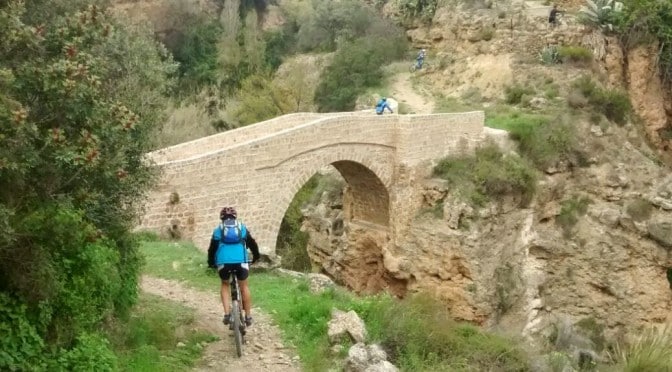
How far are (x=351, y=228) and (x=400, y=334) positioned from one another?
11.5 metres

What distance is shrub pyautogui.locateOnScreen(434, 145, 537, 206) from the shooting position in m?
17.7

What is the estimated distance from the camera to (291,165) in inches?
557

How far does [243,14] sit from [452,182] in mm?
23763

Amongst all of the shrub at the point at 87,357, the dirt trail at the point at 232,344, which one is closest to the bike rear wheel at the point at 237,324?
the dirt trail at the point at 232,344

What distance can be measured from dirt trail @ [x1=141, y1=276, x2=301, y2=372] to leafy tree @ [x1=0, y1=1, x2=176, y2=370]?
133cm

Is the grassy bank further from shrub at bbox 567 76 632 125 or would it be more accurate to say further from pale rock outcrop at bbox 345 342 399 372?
shrub at bbox 567 76 632 125

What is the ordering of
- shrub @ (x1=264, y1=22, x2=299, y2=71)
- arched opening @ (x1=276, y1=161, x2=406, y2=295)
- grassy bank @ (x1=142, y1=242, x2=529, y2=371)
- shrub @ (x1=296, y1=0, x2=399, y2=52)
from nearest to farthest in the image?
1. grassy bank @ (x1=142, y1=242, x2=529, y2=371)
2. arched opening @ (x1=276, y1=161, x2=406, y2=295)
3. shrub @ (x1=296, y1=0, x2=399, y2=52)
4. shrub @ (x1=264, y1=22, x2=299, y2=71)

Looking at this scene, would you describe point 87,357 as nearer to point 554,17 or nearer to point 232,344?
point 232,344

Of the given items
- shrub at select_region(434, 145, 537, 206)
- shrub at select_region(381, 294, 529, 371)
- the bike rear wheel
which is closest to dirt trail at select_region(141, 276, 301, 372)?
the bike rear wheel

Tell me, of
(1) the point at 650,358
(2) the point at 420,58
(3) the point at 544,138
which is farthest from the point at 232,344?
(2) the point at 420,58

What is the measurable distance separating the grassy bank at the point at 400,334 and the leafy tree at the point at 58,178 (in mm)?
2349

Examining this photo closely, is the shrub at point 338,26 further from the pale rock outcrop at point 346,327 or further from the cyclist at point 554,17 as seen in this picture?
the pale rock outcrop at point 346,327

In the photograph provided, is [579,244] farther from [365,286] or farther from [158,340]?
[158,340]

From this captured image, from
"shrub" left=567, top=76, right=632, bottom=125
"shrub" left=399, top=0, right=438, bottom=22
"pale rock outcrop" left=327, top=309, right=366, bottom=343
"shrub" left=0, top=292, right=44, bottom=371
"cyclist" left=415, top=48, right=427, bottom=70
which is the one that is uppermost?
"shrub" left=399, top=0, right=438, bottom=22
